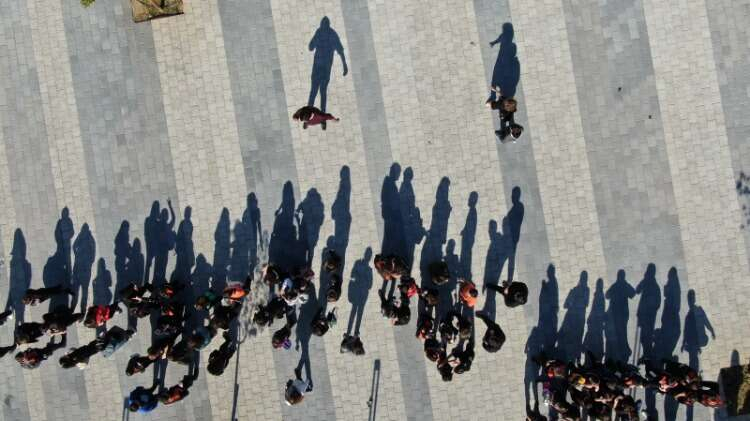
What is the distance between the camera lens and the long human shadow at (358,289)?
15.4m

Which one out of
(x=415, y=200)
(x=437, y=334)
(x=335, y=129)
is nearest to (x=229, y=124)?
(x=335, y=129)

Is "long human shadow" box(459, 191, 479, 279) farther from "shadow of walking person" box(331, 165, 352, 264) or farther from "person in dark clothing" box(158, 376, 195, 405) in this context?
"person in dark clothing" box(158, 376, 195, 405)

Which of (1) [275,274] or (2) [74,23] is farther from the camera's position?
(2) [74,23]

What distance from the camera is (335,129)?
15.4m

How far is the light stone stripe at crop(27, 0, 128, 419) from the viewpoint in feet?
51.0

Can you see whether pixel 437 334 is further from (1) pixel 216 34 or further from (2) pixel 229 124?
(1) pixel 216 34

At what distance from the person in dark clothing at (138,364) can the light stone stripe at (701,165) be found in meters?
14.5

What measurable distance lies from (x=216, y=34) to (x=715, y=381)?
16.4 meters

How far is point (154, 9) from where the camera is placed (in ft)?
50.4

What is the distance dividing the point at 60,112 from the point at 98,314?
566 cm

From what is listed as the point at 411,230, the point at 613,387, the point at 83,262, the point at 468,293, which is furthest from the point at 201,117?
the point at 613,387

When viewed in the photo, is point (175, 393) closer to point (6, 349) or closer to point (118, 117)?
point (6, 349)

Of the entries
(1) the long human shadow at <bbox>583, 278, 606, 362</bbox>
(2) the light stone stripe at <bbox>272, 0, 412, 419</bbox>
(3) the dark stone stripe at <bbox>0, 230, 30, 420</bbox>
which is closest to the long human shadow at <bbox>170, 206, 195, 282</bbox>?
(2) the light stone stripe at <bbox>272, 0, 412, 419</bbox>

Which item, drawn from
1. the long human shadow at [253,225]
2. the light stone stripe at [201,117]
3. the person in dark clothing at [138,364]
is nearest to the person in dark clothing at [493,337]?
the long human shadow at [253,225]
